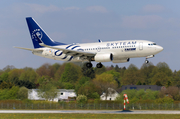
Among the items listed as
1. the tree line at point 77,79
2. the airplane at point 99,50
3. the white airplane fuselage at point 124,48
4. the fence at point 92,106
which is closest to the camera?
the white airplane fuselage at point 124,48

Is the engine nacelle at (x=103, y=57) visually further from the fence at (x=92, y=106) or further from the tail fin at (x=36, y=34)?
the fence at (x=92, y=106)

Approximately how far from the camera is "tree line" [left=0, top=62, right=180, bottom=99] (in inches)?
3506

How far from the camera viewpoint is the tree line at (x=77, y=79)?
89.1 m

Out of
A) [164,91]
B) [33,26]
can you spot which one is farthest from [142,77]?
[33,26]

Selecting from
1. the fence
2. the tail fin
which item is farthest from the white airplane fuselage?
the fence

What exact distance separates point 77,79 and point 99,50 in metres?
68.0

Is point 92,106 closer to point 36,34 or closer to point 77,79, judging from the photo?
point 36,34

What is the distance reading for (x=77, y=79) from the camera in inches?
4771

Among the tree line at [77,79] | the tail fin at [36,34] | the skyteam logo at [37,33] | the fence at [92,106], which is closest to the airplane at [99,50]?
the tail fin at [36,34]

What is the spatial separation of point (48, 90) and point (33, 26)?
28.5m

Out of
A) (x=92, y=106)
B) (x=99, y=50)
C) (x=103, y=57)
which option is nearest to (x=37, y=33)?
(x=99, y=50)

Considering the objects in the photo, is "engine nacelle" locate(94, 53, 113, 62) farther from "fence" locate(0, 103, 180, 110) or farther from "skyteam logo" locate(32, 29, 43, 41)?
"fence" locate(0, 103, 180, 110)

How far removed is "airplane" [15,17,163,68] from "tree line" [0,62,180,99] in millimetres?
24999

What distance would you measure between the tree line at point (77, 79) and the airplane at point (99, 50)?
82.0ft
